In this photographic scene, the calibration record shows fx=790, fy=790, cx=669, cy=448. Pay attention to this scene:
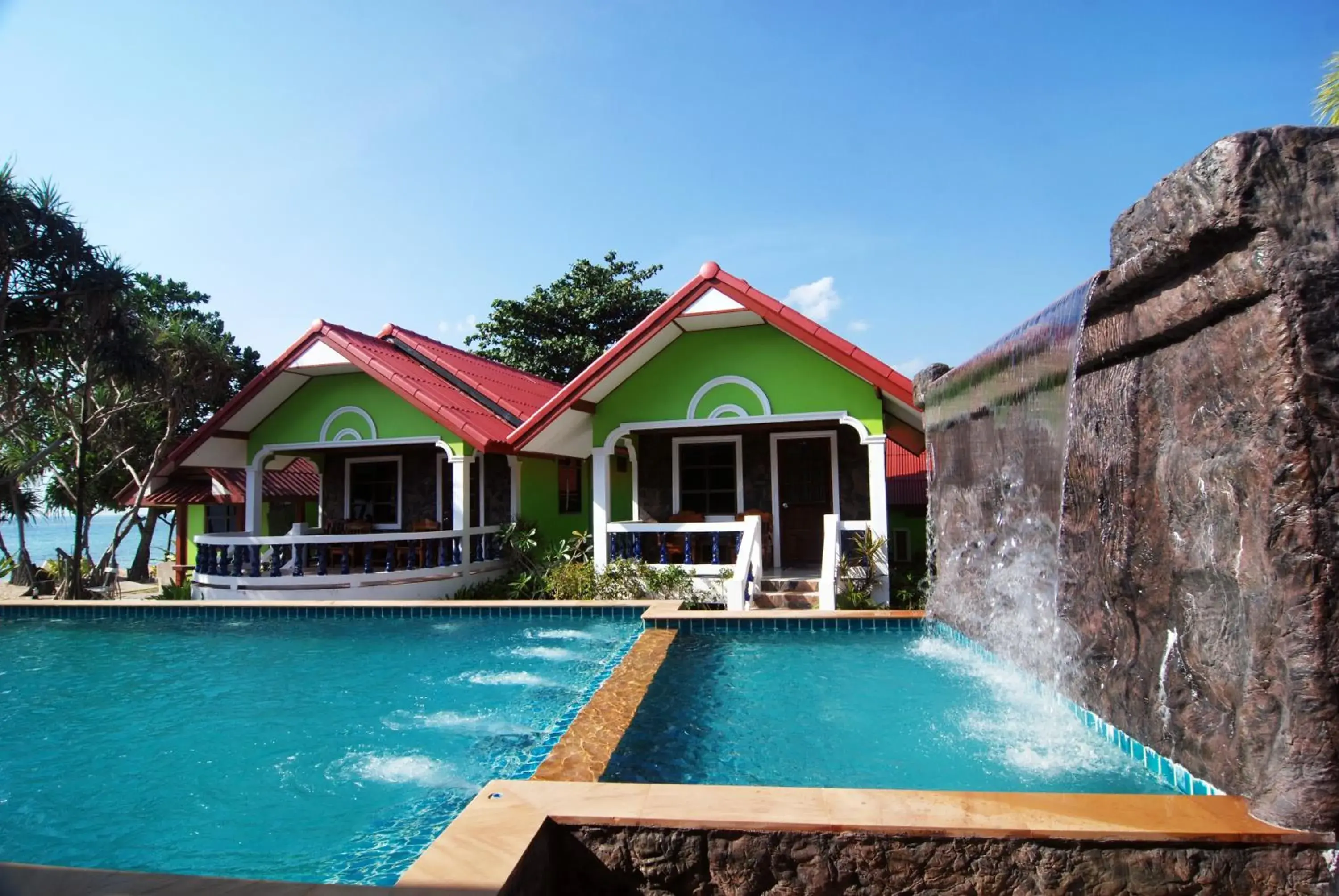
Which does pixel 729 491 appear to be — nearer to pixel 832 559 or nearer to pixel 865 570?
pixel 865 570

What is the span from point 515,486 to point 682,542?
406 cm

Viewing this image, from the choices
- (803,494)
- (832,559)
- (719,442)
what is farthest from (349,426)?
(832,559)

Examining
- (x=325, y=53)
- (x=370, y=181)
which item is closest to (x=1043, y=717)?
(x=325, y=53)

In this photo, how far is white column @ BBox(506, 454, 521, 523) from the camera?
15.1 m

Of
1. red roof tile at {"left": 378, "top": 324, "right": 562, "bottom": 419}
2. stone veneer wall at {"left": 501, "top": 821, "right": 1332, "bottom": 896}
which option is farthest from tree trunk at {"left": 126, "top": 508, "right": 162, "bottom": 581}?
stone veneer wall at {"left": 501, "top": 821, "right": 1332, "bottom": 896}

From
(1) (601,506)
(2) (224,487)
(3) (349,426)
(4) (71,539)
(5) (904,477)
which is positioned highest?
(3) (349,426)

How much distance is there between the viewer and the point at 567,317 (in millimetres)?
29859

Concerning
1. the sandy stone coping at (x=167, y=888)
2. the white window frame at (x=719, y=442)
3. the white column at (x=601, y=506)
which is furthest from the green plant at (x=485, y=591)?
the sandy stone coping at (x=167, y=888)

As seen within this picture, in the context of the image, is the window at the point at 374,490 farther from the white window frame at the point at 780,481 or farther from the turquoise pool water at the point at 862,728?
the turquoise pool water at the point at 862,728

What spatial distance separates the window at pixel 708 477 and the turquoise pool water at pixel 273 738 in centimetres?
462

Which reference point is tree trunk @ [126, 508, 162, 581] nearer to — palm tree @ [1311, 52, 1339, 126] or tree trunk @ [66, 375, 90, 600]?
tree trunk @ [66, 375, 90, 600]

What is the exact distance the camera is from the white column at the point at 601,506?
12.5 metres

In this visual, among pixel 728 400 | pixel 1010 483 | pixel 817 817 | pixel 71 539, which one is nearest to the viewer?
pixel 817 817

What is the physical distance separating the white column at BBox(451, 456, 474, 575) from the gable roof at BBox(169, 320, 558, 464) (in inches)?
28.2
